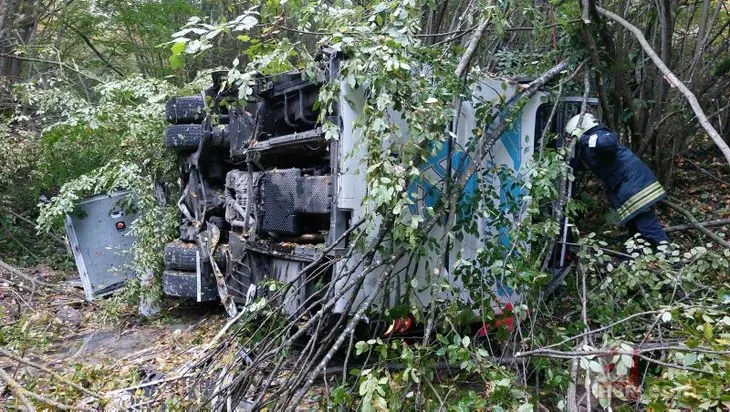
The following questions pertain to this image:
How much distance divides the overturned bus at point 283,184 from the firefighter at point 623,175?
10.4 inches

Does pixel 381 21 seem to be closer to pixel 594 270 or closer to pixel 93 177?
pixel 594 270

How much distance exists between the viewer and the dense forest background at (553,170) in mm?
2639

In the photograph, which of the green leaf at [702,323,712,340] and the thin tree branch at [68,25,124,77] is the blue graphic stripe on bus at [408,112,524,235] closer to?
the green leaf at [702,323,712,340]

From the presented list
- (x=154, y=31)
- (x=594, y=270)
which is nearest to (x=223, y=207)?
(x=594, y=270)

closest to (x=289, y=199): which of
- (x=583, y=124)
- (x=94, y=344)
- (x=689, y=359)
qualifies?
(x=583, y=124)

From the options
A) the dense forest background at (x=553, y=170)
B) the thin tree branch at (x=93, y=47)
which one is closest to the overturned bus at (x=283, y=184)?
the dense forest background at (x=553, y=170)

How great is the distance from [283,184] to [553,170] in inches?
68.0

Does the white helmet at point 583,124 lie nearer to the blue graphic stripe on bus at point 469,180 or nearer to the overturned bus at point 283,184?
the overturned bus at point 283,184

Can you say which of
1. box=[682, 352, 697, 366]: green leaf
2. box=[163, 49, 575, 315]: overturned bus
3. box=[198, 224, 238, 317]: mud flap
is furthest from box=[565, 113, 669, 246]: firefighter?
box=[198, 224, 238, 317]: mud flap

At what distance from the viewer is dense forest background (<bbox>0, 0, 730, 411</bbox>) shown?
8.66 ft

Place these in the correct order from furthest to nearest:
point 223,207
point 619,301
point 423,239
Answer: point 223,207, point 619,301, point 423,239

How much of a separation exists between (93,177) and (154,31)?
5.23m

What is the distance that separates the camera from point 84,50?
42.6 feet

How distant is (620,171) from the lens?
4.25 metres
